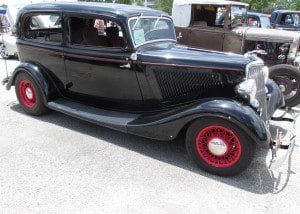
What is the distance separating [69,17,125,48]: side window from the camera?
446 centimetres

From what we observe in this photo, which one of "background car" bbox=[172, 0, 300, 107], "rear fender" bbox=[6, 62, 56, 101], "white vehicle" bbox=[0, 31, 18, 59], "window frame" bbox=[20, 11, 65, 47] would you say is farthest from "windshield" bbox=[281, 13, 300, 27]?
"rear fender" bbox=[6, 62, 56, 101]

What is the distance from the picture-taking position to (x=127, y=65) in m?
4.11

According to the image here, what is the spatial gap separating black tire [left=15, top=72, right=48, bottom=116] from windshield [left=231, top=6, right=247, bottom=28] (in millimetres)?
4566

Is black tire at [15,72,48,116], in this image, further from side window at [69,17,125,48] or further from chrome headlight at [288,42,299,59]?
chrome headlight at [288,42,299,59]

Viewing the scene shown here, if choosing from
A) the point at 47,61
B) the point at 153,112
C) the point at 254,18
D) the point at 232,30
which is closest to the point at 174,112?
the point at 153,112

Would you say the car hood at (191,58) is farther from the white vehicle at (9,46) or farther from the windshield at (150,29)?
the white vehicle at (9,46)

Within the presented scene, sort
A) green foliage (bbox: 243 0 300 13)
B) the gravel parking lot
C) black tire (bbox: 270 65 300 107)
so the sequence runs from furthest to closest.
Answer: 1. green foliage (bbox: 243 0 300 13)
2. black tire (bbox: 270 65 300 107)
3. the gravel parking lot

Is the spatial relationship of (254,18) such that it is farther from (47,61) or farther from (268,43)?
(47,61)

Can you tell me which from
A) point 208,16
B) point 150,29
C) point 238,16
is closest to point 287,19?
point 238,16

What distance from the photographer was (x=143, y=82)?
13.6ft

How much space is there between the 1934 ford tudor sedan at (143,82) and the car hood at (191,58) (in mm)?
11

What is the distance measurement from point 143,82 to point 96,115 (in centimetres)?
78

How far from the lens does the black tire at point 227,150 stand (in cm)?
339

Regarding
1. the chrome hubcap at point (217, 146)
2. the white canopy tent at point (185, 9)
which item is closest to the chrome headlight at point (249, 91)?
the chrome hubcap at point (217, 146)
